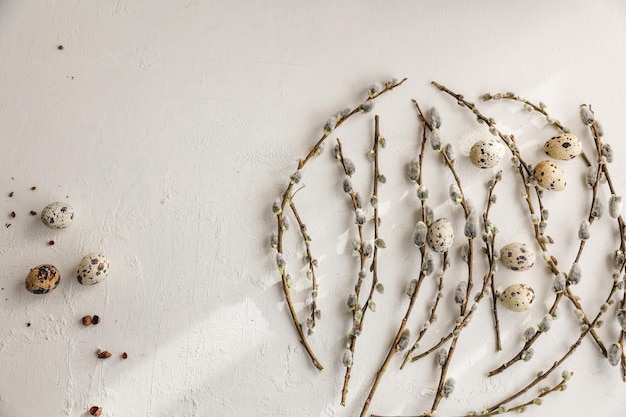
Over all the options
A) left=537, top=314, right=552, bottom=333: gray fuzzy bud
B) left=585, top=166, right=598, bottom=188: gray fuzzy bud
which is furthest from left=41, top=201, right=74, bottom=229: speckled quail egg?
left=585, top=166, right=598, bottom=188: gray fuzzy bud

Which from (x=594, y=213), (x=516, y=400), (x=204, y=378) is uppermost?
(x=594, y=213)

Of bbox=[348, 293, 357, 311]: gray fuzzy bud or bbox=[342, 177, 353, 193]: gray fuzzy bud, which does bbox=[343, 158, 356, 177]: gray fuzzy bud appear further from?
bbox=[348, 293, 357, 311]: gray fuzzy bud

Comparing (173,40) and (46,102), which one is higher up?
(173,40)

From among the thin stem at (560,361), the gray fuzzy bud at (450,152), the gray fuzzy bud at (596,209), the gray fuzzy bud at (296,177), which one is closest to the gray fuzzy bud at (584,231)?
the gray fuzzy bud at (596,209)

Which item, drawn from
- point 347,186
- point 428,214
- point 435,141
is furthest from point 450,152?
point 347,186

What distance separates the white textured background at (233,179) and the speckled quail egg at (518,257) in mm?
66

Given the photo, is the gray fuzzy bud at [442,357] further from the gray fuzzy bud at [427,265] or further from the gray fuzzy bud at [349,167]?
the gray fuzzy bud at [349,167]


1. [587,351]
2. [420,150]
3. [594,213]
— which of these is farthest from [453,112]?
[587,351]

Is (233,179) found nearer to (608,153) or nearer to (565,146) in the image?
(565,146)

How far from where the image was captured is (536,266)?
4.10 feet

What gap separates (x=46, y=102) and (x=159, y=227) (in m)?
0.41

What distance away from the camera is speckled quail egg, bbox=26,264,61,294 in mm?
1142

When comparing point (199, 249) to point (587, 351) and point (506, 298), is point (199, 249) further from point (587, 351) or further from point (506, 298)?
point (587, 351)

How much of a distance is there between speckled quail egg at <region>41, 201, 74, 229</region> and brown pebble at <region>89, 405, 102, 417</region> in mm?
422
